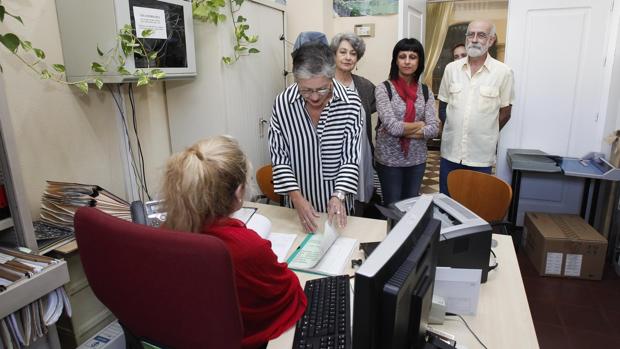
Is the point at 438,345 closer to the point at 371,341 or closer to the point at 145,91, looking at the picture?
the point at 371,341

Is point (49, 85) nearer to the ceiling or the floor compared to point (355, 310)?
nearer to the ceiling

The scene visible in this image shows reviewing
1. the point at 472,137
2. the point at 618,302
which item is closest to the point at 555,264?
the point at 618,302

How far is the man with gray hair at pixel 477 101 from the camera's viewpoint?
2730 millimetres

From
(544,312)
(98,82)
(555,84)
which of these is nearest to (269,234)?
(98,82)

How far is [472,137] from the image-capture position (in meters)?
2.80

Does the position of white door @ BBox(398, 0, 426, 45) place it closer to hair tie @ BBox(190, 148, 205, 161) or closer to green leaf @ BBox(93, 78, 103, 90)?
green leaf @ BBox(93, 78, 103, 90)

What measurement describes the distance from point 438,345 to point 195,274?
0.63 metres

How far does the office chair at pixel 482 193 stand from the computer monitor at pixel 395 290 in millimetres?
1450

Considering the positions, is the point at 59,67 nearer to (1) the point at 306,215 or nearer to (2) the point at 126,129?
(2) the point at 126,129

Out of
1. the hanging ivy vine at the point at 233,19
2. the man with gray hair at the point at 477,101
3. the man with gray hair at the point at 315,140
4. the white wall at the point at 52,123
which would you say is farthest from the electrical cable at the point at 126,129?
the man with gray hair at the point at 477,101

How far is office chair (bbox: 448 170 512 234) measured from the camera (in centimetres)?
216

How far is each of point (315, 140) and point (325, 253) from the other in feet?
1.83

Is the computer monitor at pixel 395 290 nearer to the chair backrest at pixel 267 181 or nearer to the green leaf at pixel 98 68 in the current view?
the green leaf at pixel 98 68

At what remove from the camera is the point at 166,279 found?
0.83m
